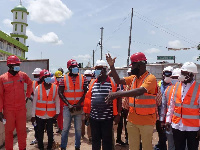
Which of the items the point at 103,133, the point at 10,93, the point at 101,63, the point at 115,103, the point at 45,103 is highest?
the point at 101,63

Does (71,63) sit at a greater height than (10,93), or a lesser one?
greater

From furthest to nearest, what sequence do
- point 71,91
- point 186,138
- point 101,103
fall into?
1. point 71,91
2. point 101,103
3. point 186,138

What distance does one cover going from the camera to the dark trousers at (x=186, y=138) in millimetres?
3428

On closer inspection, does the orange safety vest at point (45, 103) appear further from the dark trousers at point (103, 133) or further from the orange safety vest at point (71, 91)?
the dark trousers at point (103, 133)

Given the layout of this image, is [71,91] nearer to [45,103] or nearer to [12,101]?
[45,103]

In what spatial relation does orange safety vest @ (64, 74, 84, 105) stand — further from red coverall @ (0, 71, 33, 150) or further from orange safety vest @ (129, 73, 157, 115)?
orange safety vest @ (129, 73, 157, 115)

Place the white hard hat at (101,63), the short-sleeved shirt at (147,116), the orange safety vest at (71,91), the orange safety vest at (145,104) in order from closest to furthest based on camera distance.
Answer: the short-sleeved shirt at (147,116) → the orange safety vest at (145,104) → the white hard hat at (101,63) → the orange safety vest at (71,91)

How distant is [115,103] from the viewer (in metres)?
4.13

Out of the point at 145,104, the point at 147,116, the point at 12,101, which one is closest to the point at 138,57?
the point at 145,104

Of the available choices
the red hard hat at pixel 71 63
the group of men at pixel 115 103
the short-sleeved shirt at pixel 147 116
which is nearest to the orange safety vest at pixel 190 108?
the group of men at pixel 115 103

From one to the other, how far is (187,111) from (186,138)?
1.60ft

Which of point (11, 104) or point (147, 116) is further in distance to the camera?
point (11, 104)

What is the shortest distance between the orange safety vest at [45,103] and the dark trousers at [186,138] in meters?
2.87

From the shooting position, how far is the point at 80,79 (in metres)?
5.11
